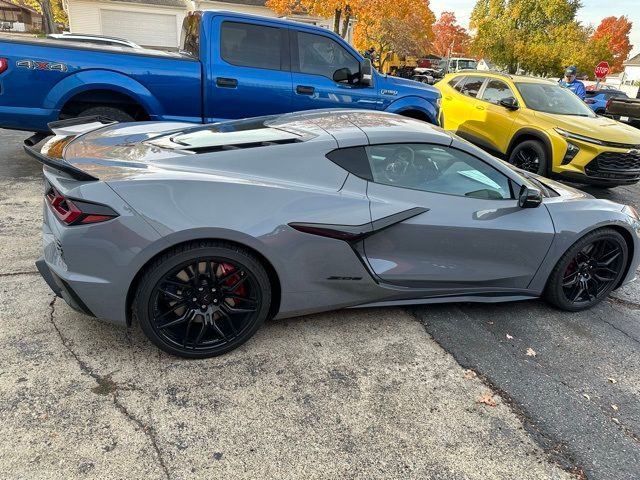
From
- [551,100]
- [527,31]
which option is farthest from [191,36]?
[527,31]

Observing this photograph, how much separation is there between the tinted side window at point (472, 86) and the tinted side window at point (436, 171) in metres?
6.00

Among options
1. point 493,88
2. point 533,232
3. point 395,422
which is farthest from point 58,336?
point 493,88

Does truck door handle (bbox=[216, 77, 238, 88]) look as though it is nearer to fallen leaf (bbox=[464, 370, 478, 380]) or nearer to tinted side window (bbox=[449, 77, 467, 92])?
fallen leaf (bbox=[464, 370, 478, 380])

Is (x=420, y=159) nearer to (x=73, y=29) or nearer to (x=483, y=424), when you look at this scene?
(x=483, y=424)

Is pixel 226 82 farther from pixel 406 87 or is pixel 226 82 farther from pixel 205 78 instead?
pixel 406 87

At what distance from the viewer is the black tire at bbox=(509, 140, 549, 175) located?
7.04m

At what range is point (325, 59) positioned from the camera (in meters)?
6.26

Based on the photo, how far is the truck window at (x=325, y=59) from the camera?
6.14 metres

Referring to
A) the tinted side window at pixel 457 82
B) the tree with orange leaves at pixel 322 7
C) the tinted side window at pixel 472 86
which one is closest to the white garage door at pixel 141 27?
the tree with orange leaves at pixel 322 7

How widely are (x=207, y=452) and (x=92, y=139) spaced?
2.21 metres

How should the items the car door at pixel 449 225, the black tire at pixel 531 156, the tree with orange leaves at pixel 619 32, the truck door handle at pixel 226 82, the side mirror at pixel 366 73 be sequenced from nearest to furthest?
the car door at pixel 449 225, the truck door handle at pixel 226 82, the side mirror at pixel 366 73, the black tire at pixel 531 156, the tree with orange leaves at pixel 619 32

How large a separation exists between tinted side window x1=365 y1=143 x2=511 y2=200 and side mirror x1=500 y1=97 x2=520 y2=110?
4.99 m

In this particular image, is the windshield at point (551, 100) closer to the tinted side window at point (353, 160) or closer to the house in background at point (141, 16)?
the tinted side window at point (353, 160)

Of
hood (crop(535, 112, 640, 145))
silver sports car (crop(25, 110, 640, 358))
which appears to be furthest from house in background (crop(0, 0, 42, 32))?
silver sports car (crop(25, 110, 640, 358))
